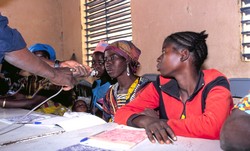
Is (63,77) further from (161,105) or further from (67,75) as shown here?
(161,105)

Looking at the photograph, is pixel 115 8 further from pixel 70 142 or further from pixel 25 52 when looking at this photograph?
pixel 70 142

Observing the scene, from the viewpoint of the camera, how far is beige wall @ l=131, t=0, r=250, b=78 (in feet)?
7.05

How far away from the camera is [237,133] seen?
3.60ft

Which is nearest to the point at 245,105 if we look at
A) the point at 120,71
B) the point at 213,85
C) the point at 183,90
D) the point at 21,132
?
the point at 213,85

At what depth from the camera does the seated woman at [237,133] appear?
42.4 inches

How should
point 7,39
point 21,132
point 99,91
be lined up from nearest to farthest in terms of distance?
point 7,39 < point 21,132 < point 99,91

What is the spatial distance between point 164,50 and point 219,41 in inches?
27.7

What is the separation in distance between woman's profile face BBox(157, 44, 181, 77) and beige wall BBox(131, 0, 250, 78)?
2.23 feet

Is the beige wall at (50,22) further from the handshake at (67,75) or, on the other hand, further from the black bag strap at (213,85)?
the black bag strap at (213,85)

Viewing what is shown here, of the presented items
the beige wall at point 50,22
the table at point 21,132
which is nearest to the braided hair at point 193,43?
the table at point 21,132

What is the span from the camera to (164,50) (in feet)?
5.93

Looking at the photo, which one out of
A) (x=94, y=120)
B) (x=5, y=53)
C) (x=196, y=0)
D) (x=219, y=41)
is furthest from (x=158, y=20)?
(x=5, y=53)

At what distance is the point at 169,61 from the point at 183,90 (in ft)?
0.72

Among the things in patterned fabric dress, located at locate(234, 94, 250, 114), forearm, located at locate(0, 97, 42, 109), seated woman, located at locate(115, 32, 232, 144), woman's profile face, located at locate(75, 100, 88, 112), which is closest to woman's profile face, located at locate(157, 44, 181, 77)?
seated woman, located at locate(115, 32, 232, 144)
